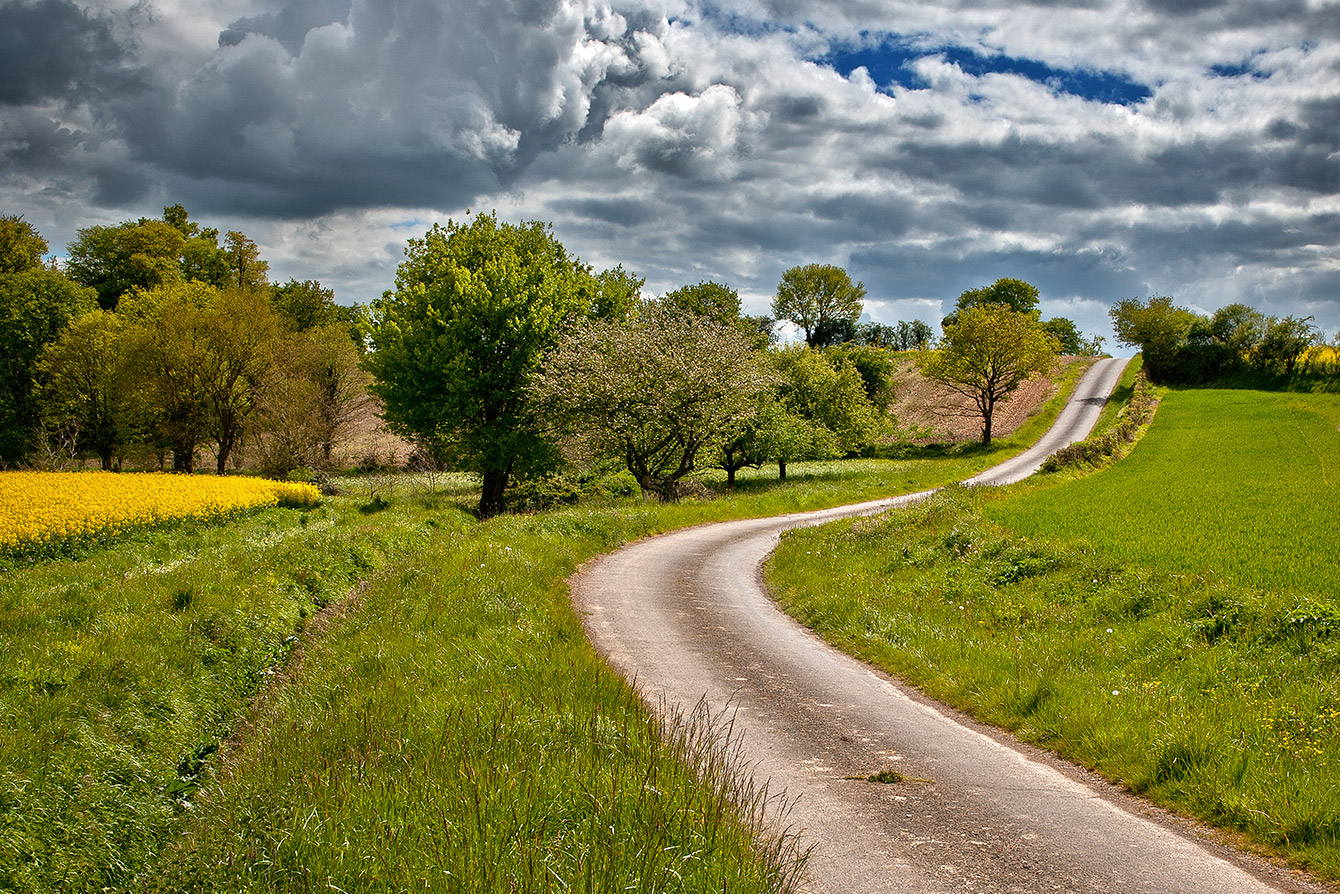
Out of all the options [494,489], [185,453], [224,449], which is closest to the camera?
[494,489]

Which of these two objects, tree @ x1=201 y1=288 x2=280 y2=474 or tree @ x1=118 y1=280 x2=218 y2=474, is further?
tree @ x1=201 y1=288 x2=280 y2=474

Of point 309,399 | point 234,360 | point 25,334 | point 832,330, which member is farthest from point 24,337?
point 832,330

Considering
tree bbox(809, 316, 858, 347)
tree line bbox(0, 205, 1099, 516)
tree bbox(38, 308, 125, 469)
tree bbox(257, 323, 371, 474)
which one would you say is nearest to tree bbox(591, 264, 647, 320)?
tree line bbox(0, 205, 1099, 516)

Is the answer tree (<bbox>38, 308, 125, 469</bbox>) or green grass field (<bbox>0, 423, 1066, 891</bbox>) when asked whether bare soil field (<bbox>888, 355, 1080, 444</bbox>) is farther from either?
tree (<bbox>38, 308, 125, 469</bbox>)

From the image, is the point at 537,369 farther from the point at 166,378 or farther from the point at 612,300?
the point at 166,378

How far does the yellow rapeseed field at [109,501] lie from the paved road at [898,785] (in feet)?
55.7

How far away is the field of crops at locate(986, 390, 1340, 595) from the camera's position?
40.2 ft

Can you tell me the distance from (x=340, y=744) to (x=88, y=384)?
177 feet

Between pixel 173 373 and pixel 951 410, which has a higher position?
pixel 173 373

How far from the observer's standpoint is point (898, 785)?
20.9 ft

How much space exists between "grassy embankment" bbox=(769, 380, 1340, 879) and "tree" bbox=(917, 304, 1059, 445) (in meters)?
36.5

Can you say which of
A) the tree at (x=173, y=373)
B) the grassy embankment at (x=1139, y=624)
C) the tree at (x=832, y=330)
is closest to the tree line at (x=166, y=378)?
the tree at (x=173, y=373)

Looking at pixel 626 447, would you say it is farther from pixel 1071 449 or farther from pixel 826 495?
pixel 1071 449

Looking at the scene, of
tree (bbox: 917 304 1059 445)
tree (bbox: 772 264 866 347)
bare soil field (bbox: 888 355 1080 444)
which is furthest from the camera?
tree (bbox: 772 264 866 347)
